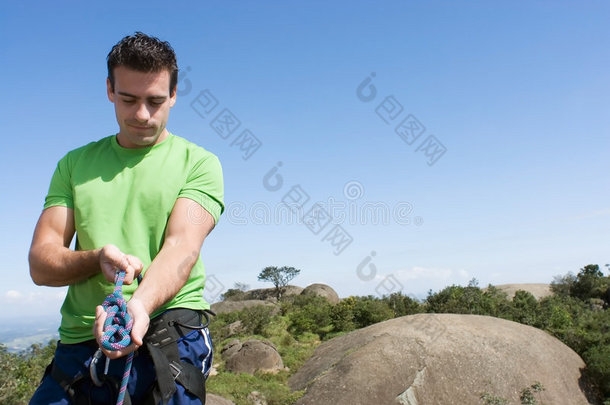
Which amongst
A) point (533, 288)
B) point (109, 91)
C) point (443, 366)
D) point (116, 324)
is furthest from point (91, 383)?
point (533, 288)

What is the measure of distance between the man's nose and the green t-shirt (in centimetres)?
21

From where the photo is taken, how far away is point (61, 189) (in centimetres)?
267

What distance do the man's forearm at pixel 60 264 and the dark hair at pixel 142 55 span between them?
859 millimetres

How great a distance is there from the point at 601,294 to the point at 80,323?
1219 inches

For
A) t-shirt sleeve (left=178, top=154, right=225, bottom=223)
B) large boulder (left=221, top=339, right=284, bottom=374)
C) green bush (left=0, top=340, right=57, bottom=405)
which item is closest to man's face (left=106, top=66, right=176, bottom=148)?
t-shirt sleeve (left=178, top=154, right=225, bottom=223)

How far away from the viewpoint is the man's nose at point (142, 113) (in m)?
2.49

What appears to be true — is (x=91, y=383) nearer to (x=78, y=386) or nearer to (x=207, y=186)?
(x=78, y=386)

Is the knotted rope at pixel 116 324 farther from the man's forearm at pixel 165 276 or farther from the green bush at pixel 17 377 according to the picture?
the green bush at pixel 17 377

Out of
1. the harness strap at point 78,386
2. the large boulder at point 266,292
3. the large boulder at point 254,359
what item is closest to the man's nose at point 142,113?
the harness strap at point 78,386

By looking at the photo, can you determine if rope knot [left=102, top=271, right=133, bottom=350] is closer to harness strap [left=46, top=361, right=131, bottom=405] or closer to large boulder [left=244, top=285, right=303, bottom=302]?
harness strap [left=46, top=361, right=131, bottom=405]

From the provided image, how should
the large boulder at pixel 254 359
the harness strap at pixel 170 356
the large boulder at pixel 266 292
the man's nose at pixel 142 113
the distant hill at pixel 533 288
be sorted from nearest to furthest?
the harness strap at pixel 170 356 < the man's nose at pixel 142 113 < the large boulder at pixel 254 359 < the distant hill at pixel 533 288 < the large boulder at pixel 266 292

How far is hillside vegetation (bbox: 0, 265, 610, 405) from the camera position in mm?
10617

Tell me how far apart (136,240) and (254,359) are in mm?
11690

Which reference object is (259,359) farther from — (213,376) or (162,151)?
(162,151)
